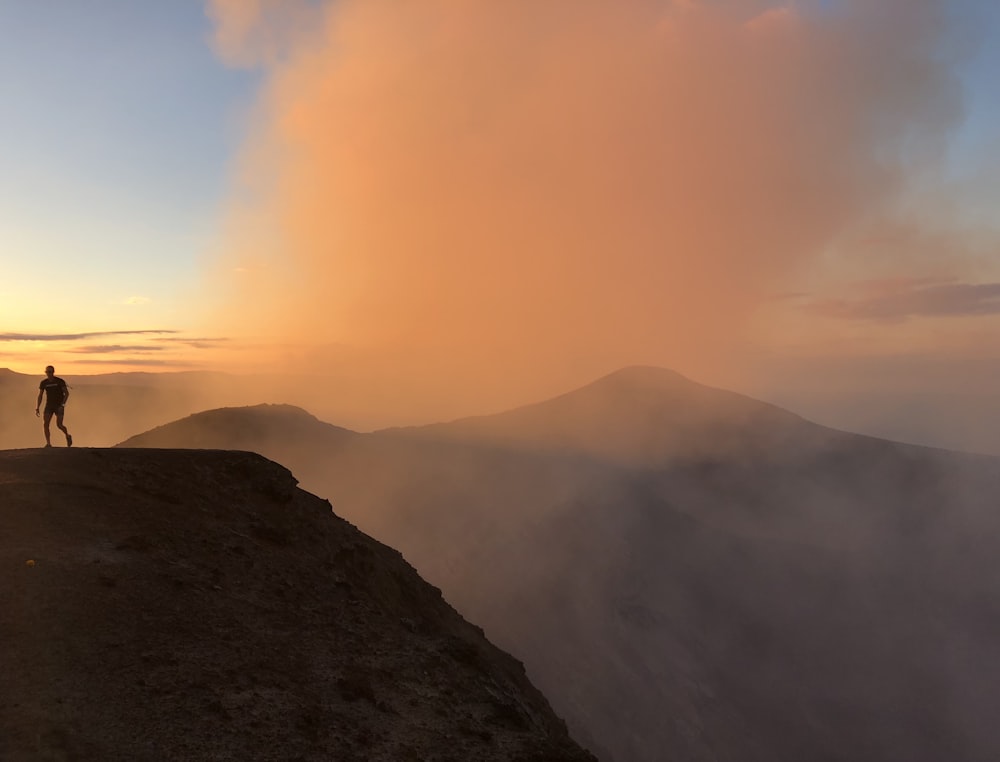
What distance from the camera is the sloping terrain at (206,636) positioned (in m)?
9.61

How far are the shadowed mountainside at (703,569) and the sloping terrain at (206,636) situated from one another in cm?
3921

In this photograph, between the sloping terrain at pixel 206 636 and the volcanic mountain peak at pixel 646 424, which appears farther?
the volcanic mountain peak at pixel 646 424

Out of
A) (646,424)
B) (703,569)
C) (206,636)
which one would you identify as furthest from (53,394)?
(646,424)

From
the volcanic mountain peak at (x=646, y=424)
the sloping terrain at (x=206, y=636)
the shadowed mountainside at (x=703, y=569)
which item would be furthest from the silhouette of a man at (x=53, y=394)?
the volcanic mountain peak at (x=646, y=424)

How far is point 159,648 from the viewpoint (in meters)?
11.3

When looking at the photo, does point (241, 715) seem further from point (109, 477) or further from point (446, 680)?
point (109, 477)

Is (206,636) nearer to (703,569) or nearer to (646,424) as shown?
(703,569)

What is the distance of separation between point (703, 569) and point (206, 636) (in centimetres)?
8706

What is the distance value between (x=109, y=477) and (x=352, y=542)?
686 cm

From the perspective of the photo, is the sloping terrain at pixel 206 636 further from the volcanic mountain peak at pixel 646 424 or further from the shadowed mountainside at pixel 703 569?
the volcanic mountain peak at pixel 646 424

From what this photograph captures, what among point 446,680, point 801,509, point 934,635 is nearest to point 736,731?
point 934,635

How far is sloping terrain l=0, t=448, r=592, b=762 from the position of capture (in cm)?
961

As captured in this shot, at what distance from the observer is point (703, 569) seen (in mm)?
89562

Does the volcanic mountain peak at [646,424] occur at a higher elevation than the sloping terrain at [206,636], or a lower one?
lower
